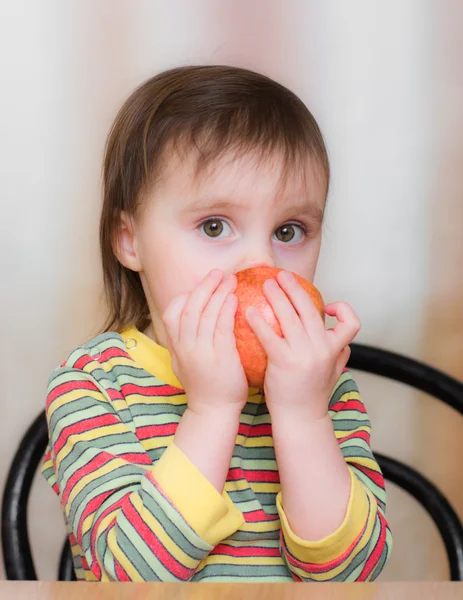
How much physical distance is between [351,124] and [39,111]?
610 millimetres

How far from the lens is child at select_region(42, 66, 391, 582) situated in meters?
0.92

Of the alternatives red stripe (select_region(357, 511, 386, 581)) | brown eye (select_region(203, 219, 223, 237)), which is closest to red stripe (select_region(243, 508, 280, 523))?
red stripe (select_region(357, 511, 386, 581))

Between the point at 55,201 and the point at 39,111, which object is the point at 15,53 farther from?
the point at 55,201

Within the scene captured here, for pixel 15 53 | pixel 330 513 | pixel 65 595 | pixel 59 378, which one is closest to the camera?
pixel 65 595

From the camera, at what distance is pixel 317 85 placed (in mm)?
1733

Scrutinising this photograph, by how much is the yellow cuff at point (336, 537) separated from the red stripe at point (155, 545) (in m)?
0.13

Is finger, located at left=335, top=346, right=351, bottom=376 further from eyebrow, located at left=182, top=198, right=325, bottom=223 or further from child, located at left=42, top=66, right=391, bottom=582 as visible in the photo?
eyebrow, located at left=182, top=198, right=325, bottom=223

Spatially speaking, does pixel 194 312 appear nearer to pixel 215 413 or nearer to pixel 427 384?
pixel 215 413

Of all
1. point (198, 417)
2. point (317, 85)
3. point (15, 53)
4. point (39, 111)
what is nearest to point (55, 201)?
point (39, 111)

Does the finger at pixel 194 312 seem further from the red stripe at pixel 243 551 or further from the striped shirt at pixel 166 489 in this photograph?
the red stripe at pixel 243 551

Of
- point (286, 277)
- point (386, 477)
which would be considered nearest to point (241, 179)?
point (286, 277)

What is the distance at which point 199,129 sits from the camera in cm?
107

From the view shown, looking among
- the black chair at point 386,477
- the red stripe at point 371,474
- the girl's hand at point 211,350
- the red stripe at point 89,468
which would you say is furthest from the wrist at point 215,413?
the black chair at point 386,477

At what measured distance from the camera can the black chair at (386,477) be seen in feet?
4.12
